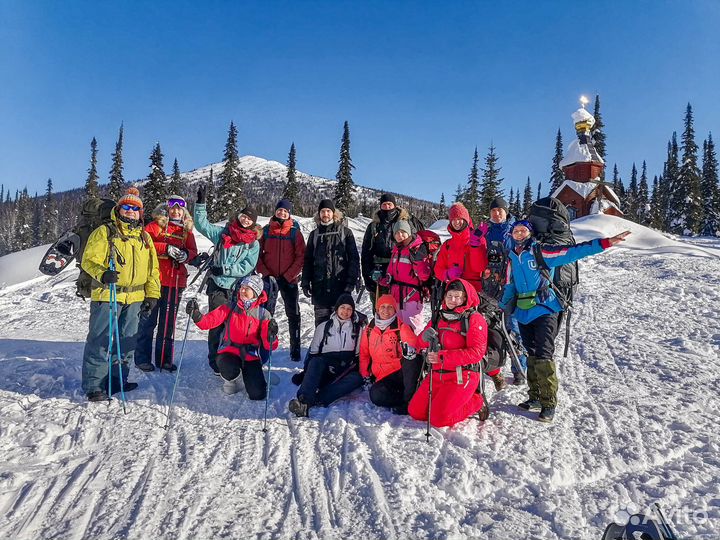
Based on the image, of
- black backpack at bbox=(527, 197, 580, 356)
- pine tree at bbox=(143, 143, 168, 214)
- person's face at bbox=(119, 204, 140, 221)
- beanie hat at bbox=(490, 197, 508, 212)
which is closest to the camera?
black backpack at bbox=(527, 197, 580, 356)

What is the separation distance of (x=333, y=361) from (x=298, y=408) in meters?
0.76

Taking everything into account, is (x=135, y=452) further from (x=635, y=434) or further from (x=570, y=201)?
(x=570, y=201)

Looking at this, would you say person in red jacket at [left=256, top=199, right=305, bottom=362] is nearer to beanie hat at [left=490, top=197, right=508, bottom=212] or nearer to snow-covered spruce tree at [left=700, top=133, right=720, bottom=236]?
beanie hat at [left=490, top=197, right=508, bottom=212]

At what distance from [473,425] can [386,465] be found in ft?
3.82

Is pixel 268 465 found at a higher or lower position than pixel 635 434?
lower

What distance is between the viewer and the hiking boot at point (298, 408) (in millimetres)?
4418

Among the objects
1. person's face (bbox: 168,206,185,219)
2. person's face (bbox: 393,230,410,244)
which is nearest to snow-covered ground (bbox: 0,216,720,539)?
person's face (bbox: 393,230,410,244)

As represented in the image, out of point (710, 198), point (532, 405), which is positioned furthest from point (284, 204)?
point (710, 198)

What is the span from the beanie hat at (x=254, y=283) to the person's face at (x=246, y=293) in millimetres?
27

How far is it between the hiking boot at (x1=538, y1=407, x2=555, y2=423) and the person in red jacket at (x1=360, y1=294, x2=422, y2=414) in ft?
4.20

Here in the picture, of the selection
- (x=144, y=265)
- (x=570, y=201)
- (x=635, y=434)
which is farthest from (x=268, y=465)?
(x=570, y=201)

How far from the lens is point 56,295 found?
11.0 meters

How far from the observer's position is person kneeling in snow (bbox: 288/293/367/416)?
467 cm

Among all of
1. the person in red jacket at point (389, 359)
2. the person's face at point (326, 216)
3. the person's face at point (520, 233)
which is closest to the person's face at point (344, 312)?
the person in red jacket at point (389, 359)
